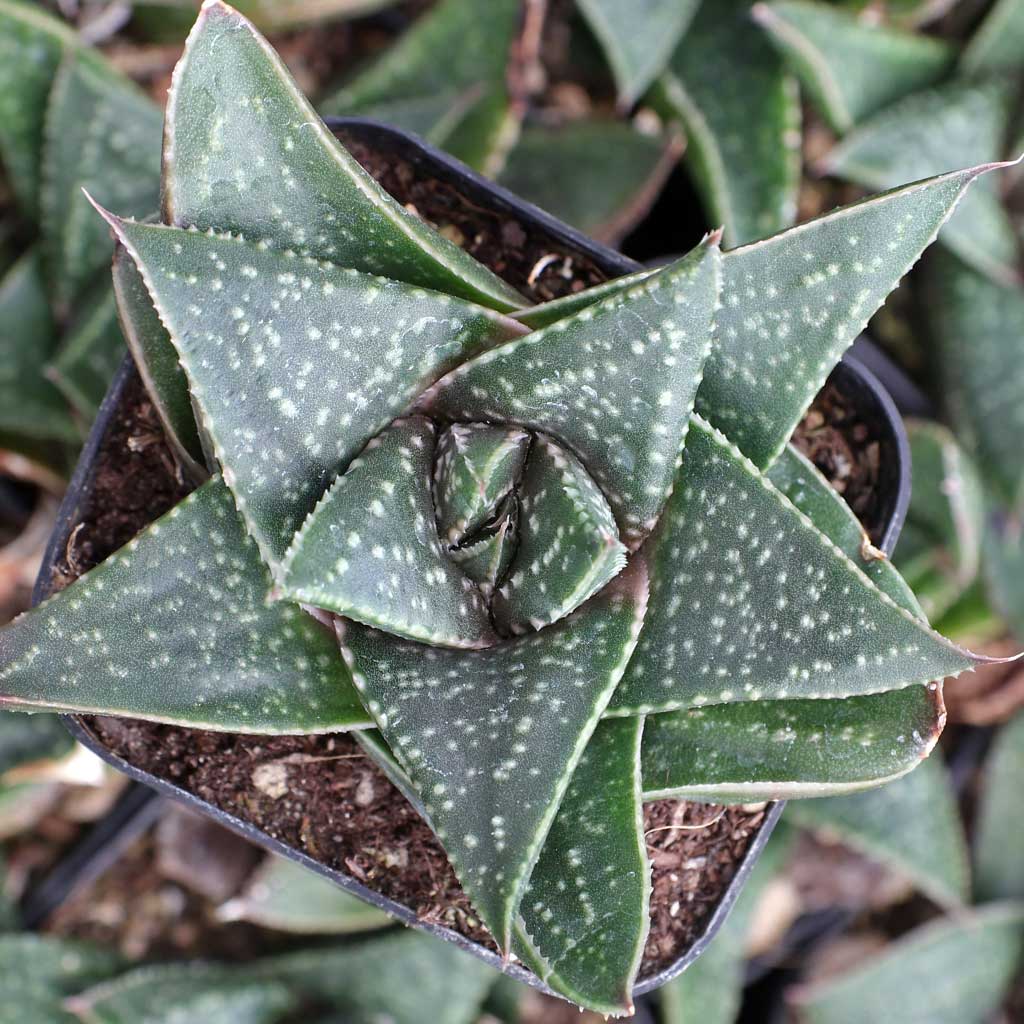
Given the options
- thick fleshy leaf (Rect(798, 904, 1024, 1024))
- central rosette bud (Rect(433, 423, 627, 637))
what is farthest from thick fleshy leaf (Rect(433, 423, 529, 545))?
thick fleshy leaf (Rect(798, 904, 1024, 1024))

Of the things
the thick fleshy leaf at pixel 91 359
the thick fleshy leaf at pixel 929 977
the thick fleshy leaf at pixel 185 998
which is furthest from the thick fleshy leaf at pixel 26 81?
the thick fleshy leaf at pixel 929 977

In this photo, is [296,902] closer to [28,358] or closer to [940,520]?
[28,358]

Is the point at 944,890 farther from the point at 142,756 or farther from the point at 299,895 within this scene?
the point at 142,756

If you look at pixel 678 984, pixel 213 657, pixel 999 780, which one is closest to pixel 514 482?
pixel 213 657

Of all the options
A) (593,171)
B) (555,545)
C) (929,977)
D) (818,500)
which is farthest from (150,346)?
(929,977)

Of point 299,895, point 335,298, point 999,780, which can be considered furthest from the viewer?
point 999,780
